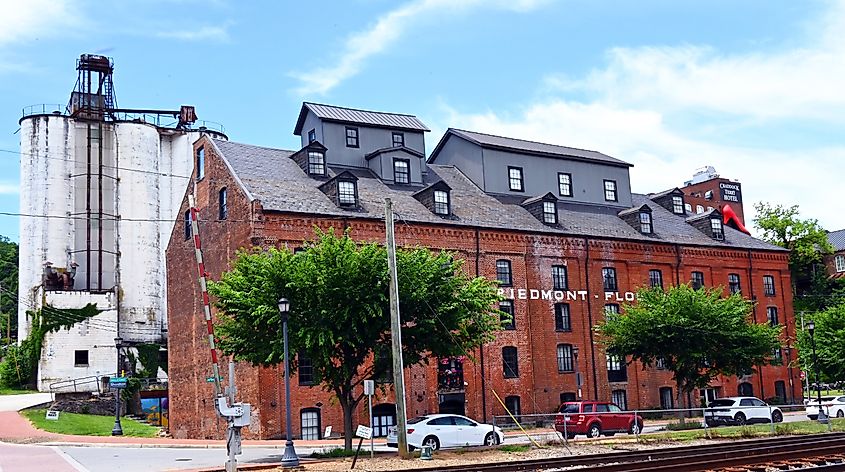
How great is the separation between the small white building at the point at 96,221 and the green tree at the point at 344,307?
3558cm

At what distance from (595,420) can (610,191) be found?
71.0 ft

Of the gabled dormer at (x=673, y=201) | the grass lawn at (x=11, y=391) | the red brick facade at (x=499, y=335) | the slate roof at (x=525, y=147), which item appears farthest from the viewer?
the grass lawn at (x=11, y=391)

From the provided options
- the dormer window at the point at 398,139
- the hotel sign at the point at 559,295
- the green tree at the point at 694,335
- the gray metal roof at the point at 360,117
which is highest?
the gray metal roof at the point at 360,117

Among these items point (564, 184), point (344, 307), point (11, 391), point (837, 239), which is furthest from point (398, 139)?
point (837, 239)

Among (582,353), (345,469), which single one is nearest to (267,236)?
(345,469)

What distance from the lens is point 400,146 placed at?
47094 millimetres

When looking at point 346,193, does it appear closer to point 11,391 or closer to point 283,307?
point 283,307

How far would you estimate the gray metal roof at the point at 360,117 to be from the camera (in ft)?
150

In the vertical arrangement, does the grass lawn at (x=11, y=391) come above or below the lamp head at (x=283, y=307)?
below

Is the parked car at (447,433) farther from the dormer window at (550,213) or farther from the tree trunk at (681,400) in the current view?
the dormer window at (550,213)

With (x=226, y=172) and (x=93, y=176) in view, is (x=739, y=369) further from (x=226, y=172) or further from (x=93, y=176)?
(x=93, y=176)

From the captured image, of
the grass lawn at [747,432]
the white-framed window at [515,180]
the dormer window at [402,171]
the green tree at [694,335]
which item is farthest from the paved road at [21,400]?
the grass lawn at [747,432]

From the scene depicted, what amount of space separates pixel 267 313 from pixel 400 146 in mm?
21606

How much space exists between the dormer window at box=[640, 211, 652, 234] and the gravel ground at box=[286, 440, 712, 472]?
73.8 ft
